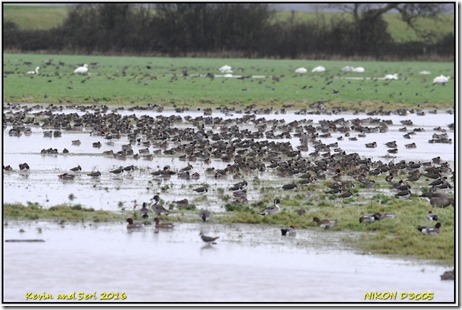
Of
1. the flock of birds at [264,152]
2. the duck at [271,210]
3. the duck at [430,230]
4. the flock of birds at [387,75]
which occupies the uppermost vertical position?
the duck at [271,210]

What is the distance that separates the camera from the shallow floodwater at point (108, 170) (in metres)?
19.3

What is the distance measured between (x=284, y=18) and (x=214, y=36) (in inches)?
1198


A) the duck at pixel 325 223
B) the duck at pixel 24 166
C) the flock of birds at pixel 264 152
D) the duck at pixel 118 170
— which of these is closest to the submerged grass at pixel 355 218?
the duck at pixel 325 223

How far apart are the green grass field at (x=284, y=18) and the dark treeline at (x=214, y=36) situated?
6.70 m

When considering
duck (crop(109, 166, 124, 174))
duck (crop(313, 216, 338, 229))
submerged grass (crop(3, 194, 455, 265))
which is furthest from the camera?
duck (crop(109, 166, 124, 174))

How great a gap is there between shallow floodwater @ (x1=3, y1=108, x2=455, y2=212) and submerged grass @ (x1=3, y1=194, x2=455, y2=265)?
670 mm

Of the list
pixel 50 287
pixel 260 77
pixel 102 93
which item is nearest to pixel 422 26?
pixel 260 77

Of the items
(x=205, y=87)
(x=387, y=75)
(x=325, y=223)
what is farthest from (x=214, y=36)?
(x=325, y=223)

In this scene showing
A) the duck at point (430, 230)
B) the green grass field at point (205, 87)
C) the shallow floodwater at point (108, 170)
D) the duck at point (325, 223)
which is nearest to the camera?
the duck at point (430, 230)

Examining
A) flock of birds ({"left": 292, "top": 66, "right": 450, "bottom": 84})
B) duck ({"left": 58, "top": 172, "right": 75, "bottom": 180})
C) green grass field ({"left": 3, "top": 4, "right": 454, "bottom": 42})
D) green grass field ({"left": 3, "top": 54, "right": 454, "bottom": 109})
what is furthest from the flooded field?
green grass field ({"left": 3, "top": 4, "right": 454, "bottom": 42})

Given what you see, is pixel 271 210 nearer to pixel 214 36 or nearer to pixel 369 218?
pixel 369 218

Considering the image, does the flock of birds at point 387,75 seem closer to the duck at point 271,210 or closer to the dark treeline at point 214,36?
the dark treeline at point 214,36

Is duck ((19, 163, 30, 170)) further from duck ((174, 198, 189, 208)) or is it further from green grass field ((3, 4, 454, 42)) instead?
green grass field ((3, 4, 454, 42))

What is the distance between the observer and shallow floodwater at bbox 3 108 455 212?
1927 centimetres
